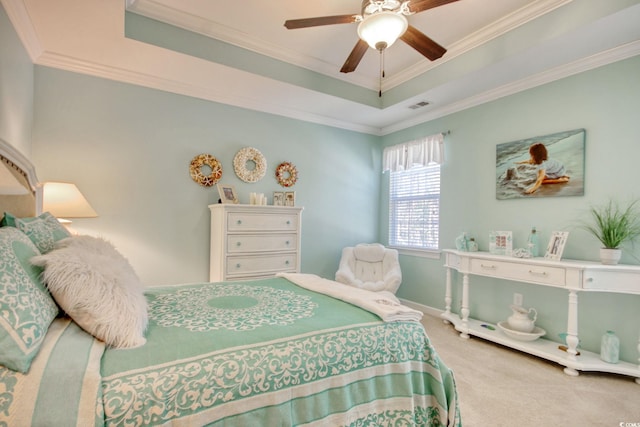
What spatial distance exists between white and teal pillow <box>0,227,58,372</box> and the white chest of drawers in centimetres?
207

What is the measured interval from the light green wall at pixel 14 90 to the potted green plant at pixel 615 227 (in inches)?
164

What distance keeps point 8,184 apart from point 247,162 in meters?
2.31

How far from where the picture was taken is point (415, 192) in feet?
14.2

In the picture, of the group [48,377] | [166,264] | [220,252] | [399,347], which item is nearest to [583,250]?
[399,347]

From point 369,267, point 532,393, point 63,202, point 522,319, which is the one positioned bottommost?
point 532,393

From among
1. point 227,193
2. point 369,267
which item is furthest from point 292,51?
point 369,267

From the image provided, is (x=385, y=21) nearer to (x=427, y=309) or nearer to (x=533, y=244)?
(x=533, y=244)

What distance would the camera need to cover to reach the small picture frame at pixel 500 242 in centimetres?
311

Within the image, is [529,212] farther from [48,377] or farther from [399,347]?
[48,377]

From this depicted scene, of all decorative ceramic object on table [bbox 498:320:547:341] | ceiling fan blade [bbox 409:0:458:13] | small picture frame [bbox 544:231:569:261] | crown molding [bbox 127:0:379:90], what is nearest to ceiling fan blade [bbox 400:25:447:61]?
ceiling fan blade [bbox 409:0:458:13]

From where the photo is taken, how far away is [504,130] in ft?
10.8

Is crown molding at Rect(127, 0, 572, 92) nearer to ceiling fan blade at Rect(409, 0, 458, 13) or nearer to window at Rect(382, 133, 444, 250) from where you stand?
window at Rect(382, 133, 444, 250)

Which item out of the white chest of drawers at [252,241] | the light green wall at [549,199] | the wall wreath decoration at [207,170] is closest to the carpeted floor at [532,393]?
the light green wall at [549,199]

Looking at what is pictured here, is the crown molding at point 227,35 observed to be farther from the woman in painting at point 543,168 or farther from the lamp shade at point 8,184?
the woman in painting at point 543,168
